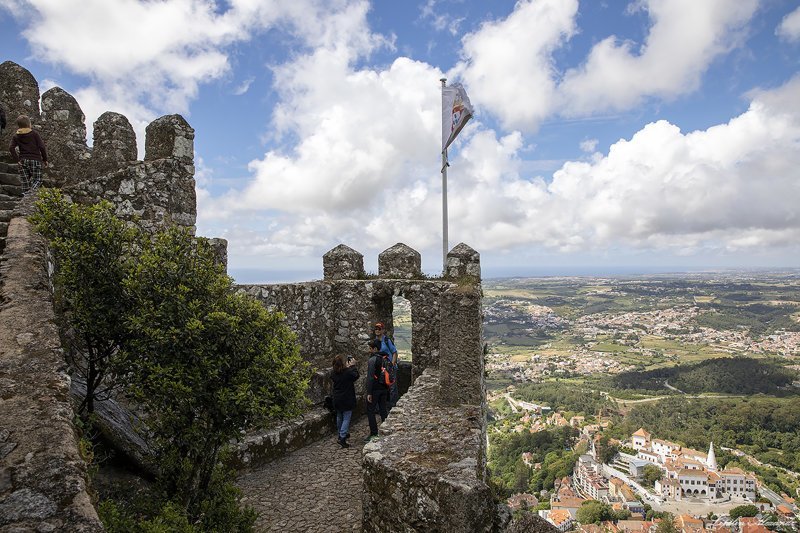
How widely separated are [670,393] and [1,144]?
191 feet

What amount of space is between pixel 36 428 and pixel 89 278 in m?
1.80

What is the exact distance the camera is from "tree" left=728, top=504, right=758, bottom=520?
22.9 meters

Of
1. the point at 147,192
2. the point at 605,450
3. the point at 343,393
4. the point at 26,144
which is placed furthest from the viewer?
the point at 605,450

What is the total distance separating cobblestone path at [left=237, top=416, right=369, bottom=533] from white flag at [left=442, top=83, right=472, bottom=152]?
7.68 metres

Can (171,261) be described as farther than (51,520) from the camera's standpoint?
Yes

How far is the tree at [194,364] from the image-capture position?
3184 mm

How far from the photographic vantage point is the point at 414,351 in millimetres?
9445

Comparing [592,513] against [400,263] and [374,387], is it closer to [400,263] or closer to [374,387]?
[400,263]

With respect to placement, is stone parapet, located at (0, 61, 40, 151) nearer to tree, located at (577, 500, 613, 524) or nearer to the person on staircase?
the person on staircase

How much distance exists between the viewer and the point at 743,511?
22984mm

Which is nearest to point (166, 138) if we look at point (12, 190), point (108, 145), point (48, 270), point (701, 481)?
point (108, 145)

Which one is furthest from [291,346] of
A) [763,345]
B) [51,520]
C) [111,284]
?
[763,345]

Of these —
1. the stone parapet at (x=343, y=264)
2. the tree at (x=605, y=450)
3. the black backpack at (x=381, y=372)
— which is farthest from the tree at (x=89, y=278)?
the tree at (x=605, y=450)

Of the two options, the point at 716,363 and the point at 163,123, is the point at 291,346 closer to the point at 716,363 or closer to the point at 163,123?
the point at 163,123
